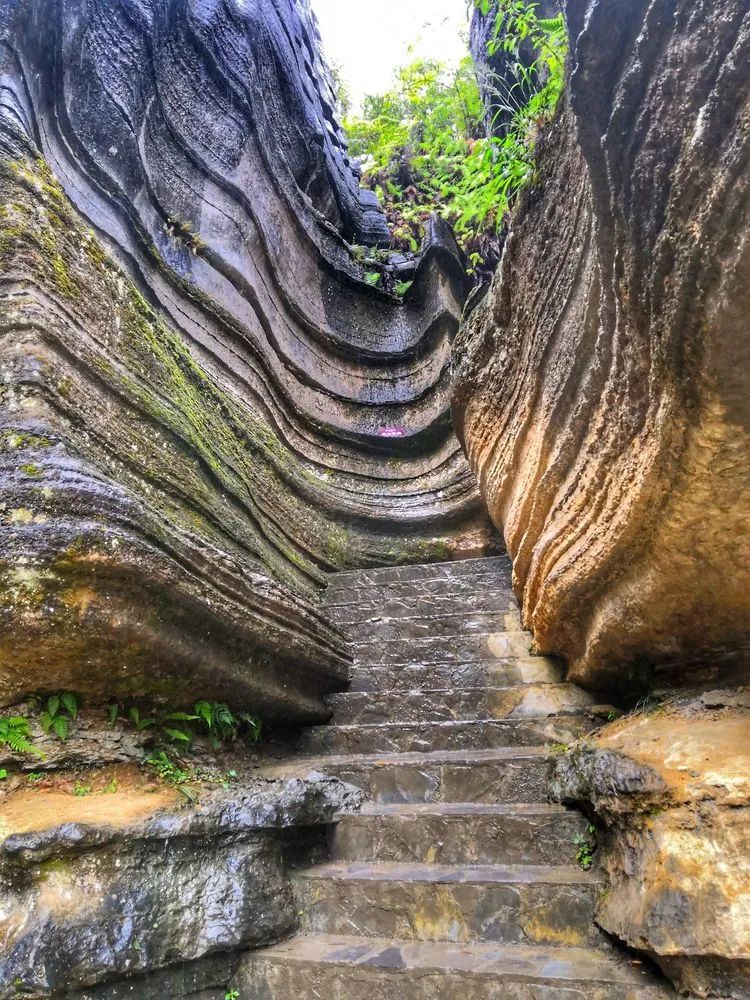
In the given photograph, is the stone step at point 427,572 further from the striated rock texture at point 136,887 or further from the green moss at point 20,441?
the green moss at point 20,441

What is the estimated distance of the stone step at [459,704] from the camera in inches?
130

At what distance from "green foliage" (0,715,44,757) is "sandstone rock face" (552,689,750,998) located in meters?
1.99

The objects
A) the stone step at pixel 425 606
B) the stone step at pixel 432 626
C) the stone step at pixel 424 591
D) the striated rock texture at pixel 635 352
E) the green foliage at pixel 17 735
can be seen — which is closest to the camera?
the striated rock texture at pixel 635 352

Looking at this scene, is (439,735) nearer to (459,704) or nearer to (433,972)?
(459,704)

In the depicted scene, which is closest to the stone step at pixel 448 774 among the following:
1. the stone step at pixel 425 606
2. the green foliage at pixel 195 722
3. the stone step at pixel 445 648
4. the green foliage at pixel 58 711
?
the green foliage at pixel 195 722

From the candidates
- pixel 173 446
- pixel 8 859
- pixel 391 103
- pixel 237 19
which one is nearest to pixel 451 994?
pixel 8 859

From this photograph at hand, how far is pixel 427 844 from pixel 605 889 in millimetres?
710

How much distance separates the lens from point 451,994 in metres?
1.94

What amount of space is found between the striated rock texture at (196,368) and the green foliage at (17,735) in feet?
0.31

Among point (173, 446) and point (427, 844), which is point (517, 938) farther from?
point (173, 446)

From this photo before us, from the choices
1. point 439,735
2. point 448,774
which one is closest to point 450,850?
point 448,774

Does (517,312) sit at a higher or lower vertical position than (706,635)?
higher

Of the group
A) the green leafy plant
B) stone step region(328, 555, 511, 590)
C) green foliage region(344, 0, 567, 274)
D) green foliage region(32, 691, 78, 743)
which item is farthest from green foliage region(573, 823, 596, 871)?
green foliage region(344, 0, 567, 274)

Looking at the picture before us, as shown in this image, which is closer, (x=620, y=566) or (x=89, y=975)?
→ (x=89, y=975)
